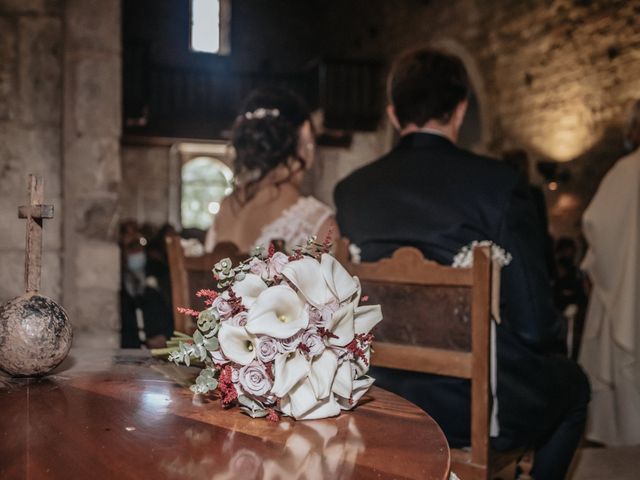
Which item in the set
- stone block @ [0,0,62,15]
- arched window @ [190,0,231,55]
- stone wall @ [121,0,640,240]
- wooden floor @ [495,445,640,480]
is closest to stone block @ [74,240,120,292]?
stone block @ [0,0,62,15]

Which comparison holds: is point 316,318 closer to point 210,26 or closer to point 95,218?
point 95,218

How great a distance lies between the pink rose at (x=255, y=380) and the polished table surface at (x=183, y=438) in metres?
0.06

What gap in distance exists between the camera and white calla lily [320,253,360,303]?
1.19 m

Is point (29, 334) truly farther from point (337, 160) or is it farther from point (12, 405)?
point (337, 160)

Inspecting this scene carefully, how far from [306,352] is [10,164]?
2.13 metres

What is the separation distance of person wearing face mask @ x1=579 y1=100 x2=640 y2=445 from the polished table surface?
2785 mm

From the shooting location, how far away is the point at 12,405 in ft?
4.13

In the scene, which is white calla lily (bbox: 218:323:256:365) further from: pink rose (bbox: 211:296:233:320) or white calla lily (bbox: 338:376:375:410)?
white calla lily (bbox: 338:376:375:410)

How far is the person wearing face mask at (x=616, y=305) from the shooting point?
372cm

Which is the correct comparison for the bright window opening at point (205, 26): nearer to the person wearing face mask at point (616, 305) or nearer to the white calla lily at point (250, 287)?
the person wearing face mask at point (616, 305)

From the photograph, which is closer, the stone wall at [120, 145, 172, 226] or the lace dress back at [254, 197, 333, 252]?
the lace dress back at [254, 197, 333, 252]

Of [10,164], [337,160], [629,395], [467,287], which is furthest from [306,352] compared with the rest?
[337,160]

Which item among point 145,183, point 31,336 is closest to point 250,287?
point 31,336

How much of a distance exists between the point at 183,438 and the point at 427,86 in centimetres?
152
